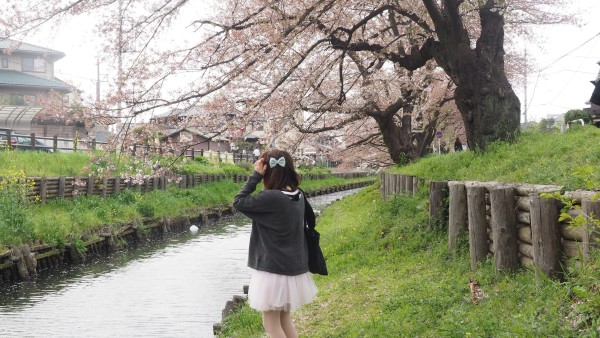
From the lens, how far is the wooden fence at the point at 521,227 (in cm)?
555

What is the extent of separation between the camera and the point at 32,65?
5744cm

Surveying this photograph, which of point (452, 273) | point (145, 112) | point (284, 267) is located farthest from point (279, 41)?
point (284, 267)

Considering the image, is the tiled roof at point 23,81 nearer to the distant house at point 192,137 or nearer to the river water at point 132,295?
the river water at point 132,295

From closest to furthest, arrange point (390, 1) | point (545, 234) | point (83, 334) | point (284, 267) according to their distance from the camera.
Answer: point (284, 267)
point (545, 234)
point (83, 334)
point (390, 1)

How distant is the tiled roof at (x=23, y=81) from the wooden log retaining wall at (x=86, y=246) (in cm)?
2871

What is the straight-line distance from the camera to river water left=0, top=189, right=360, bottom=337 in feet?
39.6

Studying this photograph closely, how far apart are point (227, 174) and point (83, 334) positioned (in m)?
31.0

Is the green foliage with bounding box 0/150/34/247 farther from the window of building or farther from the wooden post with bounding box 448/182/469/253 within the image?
the window of building

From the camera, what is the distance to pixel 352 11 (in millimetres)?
15391

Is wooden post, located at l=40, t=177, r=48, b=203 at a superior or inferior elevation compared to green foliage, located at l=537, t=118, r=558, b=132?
inferior

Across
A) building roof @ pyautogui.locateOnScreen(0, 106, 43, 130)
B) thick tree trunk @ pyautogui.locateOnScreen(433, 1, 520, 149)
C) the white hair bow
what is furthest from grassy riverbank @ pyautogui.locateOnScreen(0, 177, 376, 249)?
the white hair bow

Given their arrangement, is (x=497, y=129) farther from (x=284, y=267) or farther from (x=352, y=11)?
(x=284, y=267)

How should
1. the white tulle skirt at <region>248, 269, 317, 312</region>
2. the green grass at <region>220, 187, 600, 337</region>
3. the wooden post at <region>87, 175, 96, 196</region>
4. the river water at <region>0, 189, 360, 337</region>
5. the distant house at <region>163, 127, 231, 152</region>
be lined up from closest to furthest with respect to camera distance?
the green grass at <region>220, 187, 600, 337</region>, the white tulle skirt at <region>248, 269, 317, 312</region>, the distant house at <region>163, 127, 231, 152</region>, the river water at <region>0, 189, 360, 337</region>, the wooden post at <region>87, 175, 96, 196</region>

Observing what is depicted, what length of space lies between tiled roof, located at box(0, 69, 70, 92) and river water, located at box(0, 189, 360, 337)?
3706 cm
